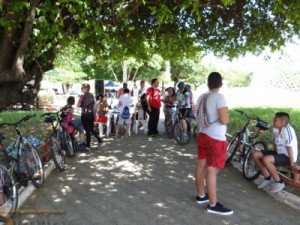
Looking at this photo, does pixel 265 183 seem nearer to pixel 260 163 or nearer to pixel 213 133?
pixel 260 163

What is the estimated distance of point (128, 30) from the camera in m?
9.20

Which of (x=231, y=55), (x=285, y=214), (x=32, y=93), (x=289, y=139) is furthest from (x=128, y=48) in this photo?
(x=285, y=214)

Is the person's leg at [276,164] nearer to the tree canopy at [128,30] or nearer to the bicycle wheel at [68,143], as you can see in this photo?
the tree canopy at [128,30]

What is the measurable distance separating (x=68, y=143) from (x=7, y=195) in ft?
10.7

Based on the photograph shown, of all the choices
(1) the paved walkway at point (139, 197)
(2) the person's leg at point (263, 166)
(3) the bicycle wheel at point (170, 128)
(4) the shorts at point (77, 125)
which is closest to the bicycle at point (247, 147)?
(1) the paved walkway at point (139, 197)

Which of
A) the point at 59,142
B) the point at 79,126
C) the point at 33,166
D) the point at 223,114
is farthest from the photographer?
the point at 79,126

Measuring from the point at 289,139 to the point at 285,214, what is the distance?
1180 mm

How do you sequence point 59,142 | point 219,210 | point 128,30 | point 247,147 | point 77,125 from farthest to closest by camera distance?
point 128,30
point 77,125
point 59,142
point 247,147
point 219,210

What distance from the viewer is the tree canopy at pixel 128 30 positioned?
466cm

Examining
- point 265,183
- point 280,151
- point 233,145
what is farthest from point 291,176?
point 233,145

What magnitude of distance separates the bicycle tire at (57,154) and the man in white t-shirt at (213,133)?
3.09 m

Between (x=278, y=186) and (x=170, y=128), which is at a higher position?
(x=170, y=128)

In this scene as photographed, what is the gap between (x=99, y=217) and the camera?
459cm

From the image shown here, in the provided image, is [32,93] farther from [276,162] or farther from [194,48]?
[194,48]
